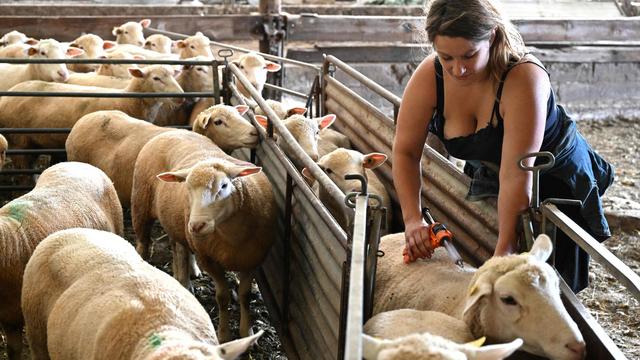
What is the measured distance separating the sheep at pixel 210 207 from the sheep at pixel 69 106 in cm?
161

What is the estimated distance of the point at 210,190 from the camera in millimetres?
3852

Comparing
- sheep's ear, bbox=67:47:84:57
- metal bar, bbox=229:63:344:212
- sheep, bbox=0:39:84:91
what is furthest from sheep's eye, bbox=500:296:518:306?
sheep's ear, bbox=67:47:84:57

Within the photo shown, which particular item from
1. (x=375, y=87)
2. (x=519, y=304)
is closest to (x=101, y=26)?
(x=375, y=87)

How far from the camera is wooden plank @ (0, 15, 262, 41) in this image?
9156 millimetres

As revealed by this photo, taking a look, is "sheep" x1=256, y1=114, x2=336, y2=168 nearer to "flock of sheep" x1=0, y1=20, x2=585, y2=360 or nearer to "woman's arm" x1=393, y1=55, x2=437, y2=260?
"flock of sheep" x1=0, y1=20, x2=585, y2=360

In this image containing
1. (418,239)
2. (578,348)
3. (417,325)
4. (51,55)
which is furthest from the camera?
(51,55)

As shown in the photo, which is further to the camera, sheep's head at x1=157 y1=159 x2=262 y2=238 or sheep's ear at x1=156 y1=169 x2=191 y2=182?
sheep's ear at x1=156 y1=169 x2=191 y2=182

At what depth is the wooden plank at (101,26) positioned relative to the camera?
30.0 ft

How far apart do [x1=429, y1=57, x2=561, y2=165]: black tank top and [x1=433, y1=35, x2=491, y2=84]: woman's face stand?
18 cm

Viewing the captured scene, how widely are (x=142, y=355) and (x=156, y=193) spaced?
2364mm

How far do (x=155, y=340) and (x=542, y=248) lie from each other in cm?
141

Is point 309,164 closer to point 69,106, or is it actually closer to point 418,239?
point 418,239

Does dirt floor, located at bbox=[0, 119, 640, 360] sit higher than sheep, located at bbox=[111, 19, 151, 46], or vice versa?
sheep, located at bbox=[111, 19, 151, 46]

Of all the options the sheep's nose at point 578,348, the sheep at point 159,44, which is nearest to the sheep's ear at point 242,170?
the sheep's nose at point 578,348
